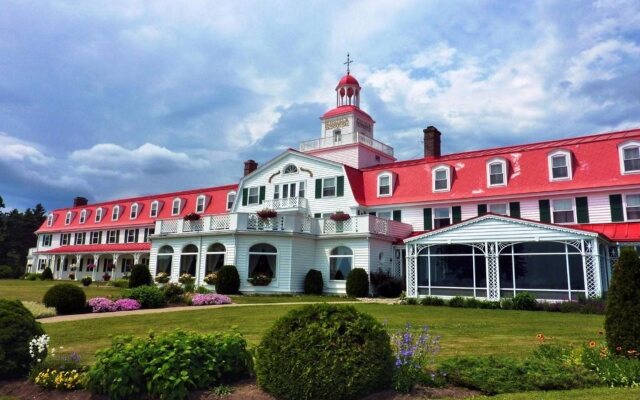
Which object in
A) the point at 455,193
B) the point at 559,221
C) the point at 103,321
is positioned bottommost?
the point at 103,321

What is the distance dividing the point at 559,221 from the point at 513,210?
2.45 metres

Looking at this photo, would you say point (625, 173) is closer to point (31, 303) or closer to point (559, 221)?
point (559, 221)

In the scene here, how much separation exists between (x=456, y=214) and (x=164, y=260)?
1935cm

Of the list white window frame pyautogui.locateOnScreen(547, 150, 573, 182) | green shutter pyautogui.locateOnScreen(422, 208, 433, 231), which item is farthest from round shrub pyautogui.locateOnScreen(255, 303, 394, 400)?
green shutter pyautogui.locateOnScreen(422, 208, 433, 231)

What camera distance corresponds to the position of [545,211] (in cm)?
2622

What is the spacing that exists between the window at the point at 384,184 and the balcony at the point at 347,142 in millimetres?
4614

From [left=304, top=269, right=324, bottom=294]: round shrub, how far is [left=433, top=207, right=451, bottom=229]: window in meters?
7.92

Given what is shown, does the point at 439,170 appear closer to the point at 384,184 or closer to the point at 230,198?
the point at 384,184

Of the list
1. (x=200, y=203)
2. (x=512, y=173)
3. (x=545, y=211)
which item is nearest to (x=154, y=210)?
(x=200, y=203)

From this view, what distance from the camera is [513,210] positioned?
1070 inches

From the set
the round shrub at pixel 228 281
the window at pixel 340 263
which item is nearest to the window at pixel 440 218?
the window at pixel 340 263

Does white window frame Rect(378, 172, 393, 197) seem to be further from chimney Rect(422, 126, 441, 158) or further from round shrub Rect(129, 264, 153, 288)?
round shrub Rect(129, 264, 153, 288)

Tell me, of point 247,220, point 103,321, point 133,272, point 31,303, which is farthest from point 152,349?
point 133,272

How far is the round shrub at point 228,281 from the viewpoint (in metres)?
26.4
